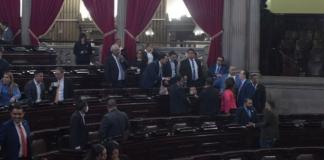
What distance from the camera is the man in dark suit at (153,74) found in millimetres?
14703

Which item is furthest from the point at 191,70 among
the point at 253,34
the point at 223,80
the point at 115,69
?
the point at 253,34

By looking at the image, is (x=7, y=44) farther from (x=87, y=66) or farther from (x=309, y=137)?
(x=309, y=137)

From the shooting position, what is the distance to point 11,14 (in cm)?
1844

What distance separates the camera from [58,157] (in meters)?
9.42

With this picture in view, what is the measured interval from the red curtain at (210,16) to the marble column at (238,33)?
37 centimetres

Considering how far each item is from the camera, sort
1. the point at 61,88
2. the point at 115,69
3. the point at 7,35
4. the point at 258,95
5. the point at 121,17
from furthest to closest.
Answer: the point at 121,17, the point at 7,35, the point at 115,69, the point at 258,95, the point at 61,88

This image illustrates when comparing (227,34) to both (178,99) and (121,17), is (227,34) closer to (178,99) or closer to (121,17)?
(121,17)

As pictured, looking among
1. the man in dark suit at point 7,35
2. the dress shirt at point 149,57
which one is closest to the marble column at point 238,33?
the dress shirt at point 149,57

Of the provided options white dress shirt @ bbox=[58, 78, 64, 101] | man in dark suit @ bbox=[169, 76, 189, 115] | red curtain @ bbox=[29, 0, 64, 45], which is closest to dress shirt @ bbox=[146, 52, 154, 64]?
man in dark suit @ bbox=[169, 76, 189, 115]

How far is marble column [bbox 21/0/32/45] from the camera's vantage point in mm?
18297

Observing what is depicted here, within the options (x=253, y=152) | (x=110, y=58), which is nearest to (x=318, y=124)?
(x=253, y=152)

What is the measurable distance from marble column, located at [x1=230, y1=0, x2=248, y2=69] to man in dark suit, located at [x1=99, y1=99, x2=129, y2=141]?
747 centimetres

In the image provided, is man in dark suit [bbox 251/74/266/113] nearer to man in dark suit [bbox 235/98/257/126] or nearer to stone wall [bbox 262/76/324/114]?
man in dark suit [bbox 235/98/257/126]

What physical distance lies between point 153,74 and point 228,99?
5.58 feet
